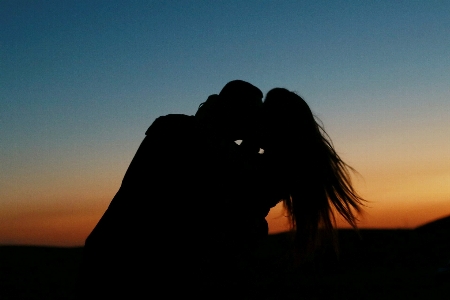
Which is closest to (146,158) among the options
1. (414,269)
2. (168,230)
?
(168,230)

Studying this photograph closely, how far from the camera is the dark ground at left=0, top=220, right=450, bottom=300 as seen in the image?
36.2 ft

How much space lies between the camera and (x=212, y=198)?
2.38 m

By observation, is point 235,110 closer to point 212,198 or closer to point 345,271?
point 212,198

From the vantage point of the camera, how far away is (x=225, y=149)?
2486mm

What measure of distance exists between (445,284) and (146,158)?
10.4 metres

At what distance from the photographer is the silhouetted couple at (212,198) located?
2158 millimetres

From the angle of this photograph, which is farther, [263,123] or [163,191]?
[263,123]

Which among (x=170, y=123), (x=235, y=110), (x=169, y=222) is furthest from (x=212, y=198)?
(x=235, y=110)

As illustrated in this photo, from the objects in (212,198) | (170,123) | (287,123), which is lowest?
(212,198)

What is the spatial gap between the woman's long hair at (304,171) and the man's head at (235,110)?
0.42 ft

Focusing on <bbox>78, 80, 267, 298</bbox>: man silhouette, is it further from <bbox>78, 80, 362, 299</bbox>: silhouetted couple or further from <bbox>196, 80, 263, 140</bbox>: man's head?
<bbox>196, 80, 263, 140</bbox>: man's head

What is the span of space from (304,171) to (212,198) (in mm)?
628

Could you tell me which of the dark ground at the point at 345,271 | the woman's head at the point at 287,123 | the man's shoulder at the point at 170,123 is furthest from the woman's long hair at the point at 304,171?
the dark ground at the point at 345,271

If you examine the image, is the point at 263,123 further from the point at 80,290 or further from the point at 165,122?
the point at 80,290
